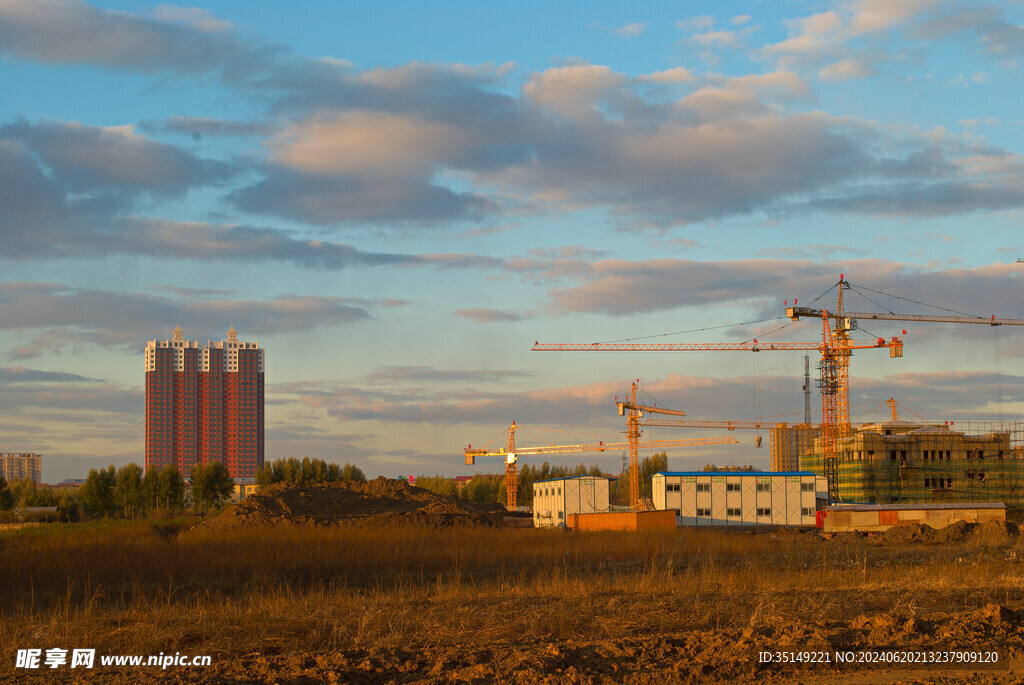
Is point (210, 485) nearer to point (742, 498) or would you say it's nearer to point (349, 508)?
point (349, 508)

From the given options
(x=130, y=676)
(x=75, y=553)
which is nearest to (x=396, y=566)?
(x=75, y=553)

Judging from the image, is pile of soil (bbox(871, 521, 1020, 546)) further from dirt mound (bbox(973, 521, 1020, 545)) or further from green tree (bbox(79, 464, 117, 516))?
green tree (bbox(79, 464, 117, 516))

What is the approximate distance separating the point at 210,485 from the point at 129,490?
8.45m

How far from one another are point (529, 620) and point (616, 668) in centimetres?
327

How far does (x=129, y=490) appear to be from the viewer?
90.4 meters

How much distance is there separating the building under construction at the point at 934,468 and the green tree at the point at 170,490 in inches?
2527

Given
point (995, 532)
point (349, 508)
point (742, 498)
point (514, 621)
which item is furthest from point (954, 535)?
point (349, 508)

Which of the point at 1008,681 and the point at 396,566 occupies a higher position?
the point at 1008,681

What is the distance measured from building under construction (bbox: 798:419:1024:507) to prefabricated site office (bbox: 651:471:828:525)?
19.2m

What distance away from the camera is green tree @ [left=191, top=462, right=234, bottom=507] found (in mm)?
95375

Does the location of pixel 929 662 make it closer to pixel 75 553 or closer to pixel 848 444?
pixel 75 553

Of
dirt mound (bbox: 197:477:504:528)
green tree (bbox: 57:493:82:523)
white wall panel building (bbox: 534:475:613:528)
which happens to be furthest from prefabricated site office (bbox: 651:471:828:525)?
green tree (bbox: 57:493:82:523)

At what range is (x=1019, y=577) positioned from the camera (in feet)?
67.5

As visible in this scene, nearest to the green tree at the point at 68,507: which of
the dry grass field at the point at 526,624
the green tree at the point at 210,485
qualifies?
the green tree at the point at 210,485
